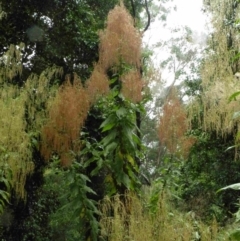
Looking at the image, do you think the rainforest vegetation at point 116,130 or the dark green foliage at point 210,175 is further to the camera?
the dark green foliage at point 210,175

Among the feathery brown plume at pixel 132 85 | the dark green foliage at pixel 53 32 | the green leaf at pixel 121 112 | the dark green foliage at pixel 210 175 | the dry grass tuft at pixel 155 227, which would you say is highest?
the dark green foliage at pixel 53 32

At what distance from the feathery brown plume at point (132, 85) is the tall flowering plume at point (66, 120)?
0.52 metres

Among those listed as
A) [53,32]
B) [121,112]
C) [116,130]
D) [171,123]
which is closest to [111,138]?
[116,130]

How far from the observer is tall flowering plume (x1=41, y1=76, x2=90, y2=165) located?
15.0 ft

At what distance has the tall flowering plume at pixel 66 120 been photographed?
4.59 m

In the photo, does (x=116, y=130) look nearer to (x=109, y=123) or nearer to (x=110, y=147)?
(x=109, y=123)

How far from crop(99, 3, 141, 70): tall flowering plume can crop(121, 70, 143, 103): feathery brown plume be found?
0.19 meters

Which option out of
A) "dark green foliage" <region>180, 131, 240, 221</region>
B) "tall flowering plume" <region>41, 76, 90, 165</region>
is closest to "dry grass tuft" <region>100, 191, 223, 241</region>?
"tall flowering plume" <region>41, 76, 90, 165</region>

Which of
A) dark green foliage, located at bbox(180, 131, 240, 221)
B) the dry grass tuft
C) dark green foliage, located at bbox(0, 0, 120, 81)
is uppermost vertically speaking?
dark green foliage, located at bbox(0, 0, 120, 81)

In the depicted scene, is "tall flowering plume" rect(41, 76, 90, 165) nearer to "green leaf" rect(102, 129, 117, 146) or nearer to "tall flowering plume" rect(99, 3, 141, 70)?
"green leaf" rect(102, 129, 117, 146)

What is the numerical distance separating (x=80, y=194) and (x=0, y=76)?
147 cm

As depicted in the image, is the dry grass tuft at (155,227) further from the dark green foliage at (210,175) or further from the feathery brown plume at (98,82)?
the dark green foliage at (210,175)

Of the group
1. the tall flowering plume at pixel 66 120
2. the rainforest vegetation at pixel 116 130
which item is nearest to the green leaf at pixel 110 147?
the rainforest vegetation at pixel 116 130

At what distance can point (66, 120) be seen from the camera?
181 inches
